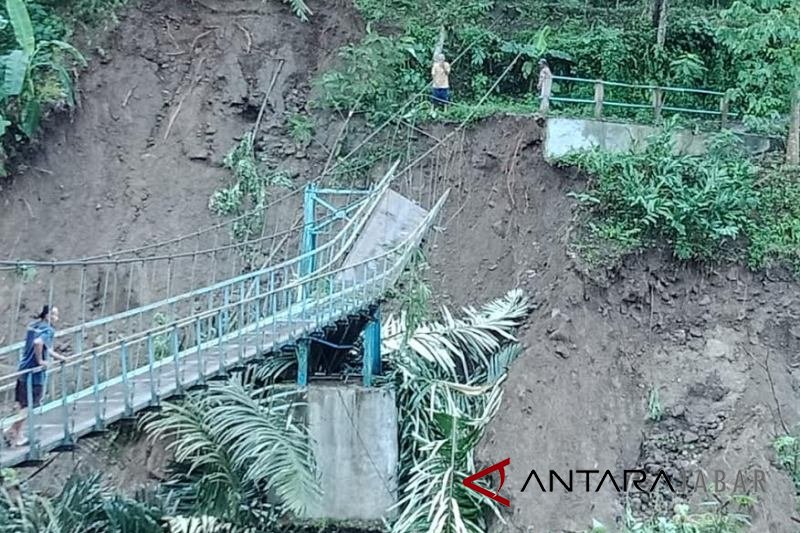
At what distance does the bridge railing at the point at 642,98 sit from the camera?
33.9 ft

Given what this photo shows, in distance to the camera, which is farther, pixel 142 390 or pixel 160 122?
pixel 160 122

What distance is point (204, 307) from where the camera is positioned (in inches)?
418

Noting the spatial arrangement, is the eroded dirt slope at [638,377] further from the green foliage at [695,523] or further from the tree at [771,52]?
the tree at [771,52]

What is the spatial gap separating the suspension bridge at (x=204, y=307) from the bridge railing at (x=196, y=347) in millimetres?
12

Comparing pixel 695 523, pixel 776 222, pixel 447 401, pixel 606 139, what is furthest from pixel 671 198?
pixel 695 523

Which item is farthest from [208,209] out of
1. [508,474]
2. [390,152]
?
[508,474]

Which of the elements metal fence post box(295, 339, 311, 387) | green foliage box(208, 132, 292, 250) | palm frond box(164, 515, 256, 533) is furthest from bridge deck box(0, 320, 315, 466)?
green foliage box(208, 132, 292, 250)

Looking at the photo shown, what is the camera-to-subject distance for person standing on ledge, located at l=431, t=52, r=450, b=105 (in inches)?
436

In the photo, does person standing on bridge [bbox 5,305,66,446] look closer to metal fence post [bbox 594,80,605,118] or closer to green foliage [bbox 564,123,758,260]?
green foliage [bbox 564,123,758,260]

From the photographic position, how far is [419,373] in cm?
835

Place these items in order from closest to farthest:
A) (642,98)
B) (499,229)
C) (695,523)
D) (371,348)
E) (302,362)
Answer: (695,523)
(302,362)
(371,348)
(499,229)
(642,98)

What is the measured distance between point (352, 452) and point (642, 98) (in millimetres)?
6368

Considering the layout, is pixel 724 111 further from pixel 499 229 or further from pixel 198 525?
pixel 198 525

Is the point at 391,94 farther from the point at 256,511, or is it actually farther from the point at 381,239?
the point at 256,511
